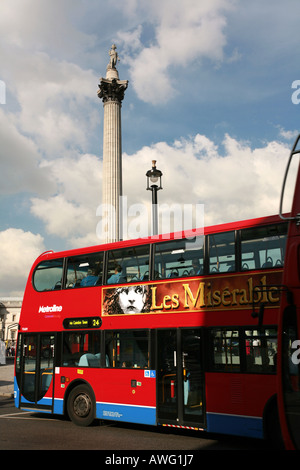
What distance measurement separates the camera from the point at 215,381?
8.88 metres

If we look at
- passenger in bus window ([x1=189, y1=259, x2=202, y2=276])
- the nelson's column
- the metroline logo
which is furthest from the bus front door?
the nelson's column

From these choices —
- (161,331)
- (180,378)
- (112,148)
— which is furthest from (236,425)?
(112,148)

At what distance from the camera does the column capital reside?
40.6 meters

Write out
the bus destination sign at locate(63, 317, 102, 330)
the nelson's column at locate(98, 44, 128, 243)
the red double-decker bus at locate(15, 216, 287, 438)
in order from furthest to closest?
the nelson's column at locate(98, 44, 128, 243)
the bus destination sign at locate(63, 317, 102, 330)
the red double-decker bus at locate(15, 216, 287, 438)

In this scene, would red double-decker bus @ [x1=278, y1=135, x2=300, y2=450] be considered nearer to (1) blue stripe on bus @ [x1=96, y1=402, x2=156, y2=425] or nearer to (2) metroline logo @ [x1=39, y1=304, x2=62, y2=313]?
(1) blue stripe on bus @ [x1=96, y1=402, x2=156, y2=425]

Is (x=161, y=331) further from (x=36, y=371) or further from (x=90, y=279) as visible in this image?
(x=36, y=371)

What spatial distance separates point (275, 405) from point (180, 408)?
204 centimetres

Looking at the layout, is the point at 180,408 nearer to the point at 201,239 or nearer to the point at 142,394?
the point at 142,394

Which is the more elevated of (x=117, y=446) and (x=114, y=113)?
(x=114, y=113)

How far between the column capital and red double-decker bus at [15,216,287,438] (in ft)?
102

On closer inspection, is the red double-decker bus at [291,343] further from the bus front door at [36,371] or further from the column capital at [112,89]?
the column capital at [112,89]

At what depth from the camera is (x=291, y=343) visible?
610 centimetres

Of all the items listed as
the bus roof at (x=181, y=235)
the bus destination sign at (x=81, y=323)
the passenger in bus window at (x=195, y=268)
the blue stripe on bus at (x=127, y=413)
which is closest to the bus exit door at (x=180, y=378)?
the blue stripe on bus at (x=127, y=413)
